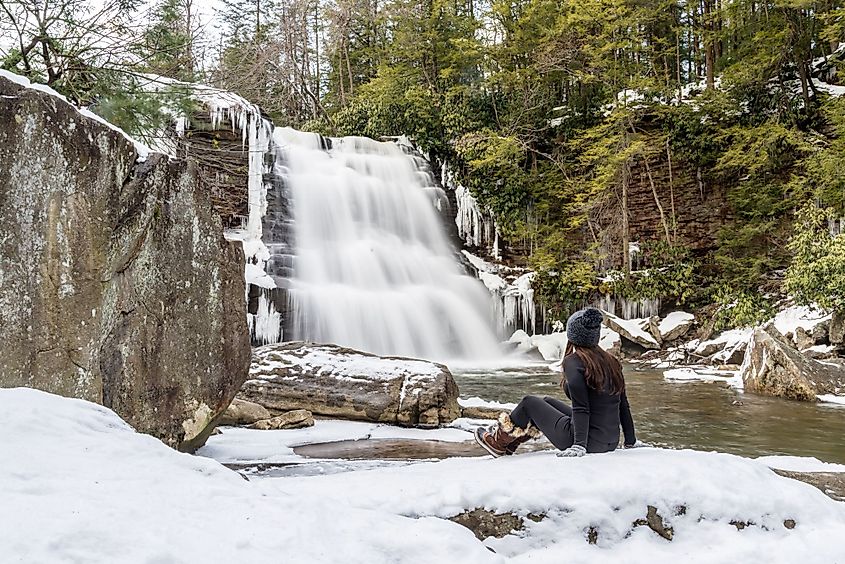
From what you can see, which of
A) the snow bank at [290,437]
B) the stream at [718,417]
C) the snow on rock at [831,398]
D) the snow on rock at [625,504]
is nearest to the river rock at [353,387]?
the snow bank at [290,437]

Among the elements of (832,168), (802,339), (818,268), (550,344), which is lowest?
(550,344)

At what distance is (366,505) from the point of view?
266cm

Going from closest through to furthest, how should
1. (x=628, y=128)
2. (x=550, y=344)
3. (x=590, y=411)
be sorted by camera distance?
(x=590, y=411), (x=550, y=344), (x=628, y=128)

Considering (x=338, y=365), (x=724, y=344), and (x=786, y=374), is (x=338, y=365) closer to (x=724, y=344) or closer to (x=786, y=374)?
(x=786, y=374)

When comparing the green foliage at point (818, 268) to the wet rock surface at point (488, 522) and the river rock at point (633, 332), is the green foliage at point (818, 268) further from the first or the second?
the wet rock surface at point (488, 522)

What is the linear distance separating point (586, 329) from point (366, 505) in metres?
1.59

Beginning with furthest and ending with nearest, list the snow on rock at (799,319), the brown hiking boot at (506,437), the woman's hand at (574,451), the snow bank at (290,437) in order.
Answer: the snow on rock at (799,319)
the snow bank at (290,437)
the brown hiking boot at (506,437)
the woman's hand at (574,451)

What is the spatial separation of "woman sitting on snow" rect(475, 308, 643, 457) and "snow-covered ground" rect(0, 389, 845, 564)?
0.15 m

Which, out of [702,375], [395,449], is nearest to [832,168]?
[702,375]

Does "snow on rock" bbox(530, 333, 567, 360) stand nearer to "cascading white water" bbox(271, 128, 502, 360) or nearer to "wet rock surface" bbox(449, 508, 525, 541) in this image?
"cascading white water" bbox(271, 128, 502, 360)

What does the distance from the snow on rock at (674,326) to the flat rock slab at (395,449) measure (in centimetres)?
1010

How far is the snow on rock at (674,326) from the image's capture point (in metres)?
14.2

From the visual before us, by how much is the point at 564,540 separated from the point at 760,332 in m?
7.57

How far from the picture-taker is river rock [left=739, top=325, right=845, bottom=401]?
26.9 ft
